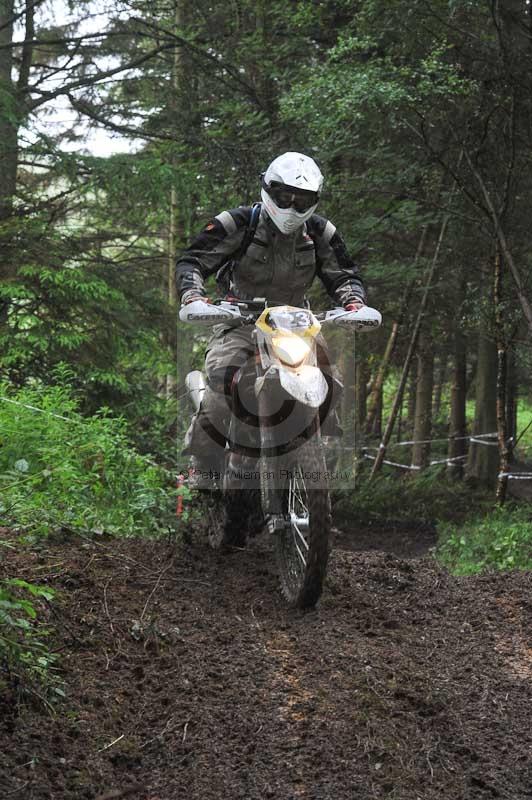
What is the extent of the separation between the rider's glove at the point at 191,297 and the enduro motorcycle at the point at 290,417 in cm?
20

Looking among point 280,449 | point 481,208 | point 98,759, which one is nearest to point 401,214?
point 481,208

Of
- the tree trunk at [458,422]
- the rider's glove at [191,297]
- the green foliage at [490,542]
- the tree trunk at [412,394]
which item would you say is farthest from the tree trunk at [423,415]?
the rider's glove at [191,297]

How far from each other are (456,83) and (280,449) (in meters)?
6.87

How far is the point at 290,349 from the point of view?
4934 millimetres

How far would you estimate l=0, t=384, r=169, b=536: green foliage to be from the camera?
19.1 ft

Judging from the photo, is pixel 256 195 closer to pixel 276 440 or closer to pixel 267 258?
pixel 267 258

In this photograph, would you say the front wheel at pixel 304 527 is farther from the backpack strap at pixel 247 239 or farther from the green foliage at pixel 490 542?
the green foliage at pixel 490 542

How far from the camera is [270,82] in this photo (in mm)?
15242

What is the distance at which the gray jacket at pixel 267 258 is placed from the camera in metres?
5.85

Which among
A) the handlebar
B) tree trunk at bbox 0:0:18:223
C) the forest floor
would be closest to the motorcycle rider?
the handlebar

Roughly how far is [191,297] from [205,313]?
0.39 meters

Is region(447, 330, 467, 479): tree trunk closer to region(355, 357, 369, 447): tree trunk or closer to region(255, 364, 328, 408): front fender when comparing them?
region(355, 357, 369, 447): tree trunk

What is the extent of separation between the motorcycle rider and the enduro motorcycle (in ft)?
0.86

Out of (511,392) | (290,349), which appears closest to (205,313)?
(290,349)
